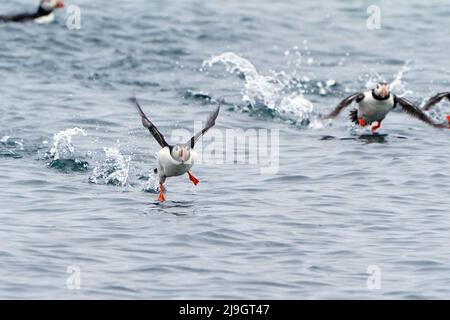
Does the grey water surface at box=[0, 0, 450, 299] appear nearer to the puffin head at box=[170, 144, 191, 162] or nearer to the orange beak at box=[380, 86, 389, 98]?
the puffin head at box=[170, 144, 191, 162]

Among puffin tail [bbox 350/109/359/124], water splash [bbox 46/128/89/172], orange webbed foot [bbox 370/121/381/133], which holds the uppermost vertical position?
puffin tail [bbox 350/109/359/124]

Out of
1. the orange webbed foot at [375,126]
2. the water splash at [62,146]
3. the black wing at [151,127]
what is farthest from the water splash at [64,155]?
the orange webbed foot at [375,126]

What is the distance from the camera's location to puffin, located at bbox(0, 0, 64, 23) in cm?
1306

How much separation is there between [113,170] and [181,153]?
241cm

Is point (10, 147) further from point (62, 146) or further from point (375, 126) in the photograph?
point (375, 126)

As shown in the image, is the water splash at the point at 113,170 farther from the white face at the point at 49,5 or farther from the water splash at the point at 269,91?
the water splash at the point at 269,91

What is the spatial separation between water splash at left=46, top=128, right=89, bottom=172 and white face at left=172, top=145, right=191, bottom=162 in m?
2.74

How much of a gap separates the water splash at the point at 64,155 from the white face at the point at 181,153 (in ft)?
A: 8.99

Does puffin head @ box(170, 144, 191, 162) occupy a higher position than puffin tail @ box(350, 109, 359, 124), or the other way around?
puffin tail @ box(350, 109, 359, 124)

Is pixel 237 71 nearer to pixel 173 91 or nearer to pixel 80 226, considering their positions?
pixel 173 91

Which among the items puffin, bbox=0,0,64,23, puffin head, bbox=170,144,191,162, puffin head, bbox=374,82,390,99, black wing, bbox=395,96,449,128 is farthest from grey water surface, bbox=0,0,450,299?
puffin, bbox=0,0,64,23

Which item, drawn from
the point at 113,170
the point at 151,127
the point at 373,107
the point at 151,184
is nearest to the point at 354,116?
the point at 373,107

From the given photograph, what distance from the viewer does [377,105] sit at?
16938 mm

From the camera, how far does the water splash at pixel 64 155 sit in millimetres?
15273
